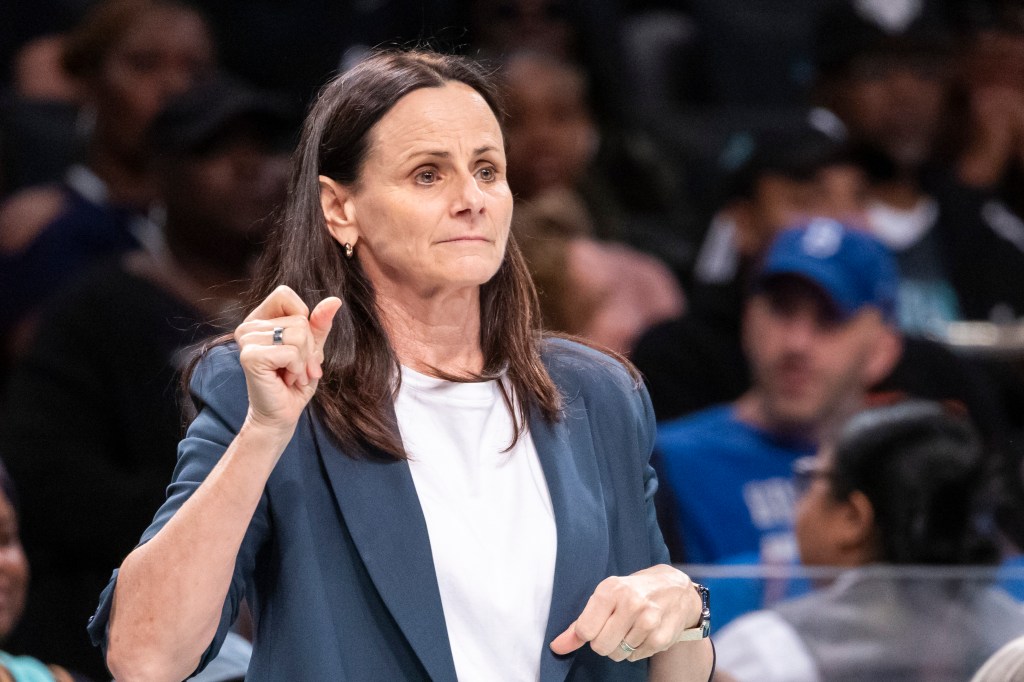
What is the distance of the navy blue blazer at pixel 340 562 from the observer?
4.62 ft

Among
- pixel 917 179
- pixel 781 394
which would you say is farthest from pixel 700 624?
pixel 917 179

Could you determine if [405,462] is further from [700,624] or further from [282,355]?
[700,624]

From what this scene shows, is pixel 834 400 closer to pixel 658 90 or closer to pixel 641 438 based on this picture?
pixel 641 438

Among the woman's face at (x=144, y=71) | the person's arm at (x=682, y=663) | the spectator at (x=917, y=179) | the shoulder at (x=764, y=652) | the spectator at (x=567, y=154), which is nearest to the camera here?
the person's arm at (x=682, y=663)

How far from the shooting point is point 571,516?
1.50 metres

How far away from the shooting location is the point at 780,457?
3.21m

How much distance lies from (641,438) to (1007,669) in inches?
24.5

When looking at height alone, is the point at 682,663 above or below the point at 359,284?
below

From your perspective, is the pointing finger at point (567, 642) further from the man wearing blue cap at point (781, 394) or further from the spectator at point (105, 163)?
the spectator at point (105, 163)

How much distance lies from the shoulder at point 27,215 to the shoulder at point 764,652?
90.6 inches

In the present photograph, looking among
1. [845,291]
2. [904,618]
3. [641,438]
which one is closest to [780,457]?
[845,291]

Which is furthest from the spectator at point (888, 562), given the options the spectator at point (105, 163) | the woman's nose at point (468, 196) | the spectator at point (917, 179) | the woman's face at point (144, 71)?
the woman's face at point (144, 71)

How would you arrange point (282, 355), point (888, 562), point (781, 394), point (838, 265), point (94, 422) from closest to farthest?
1. point (282, 355)
2. point (888, 562)
3. point (94, 422)
4. point (781, 394)
5. point (838, 265)

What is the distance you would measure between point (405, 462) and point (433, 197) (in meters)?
0.26
